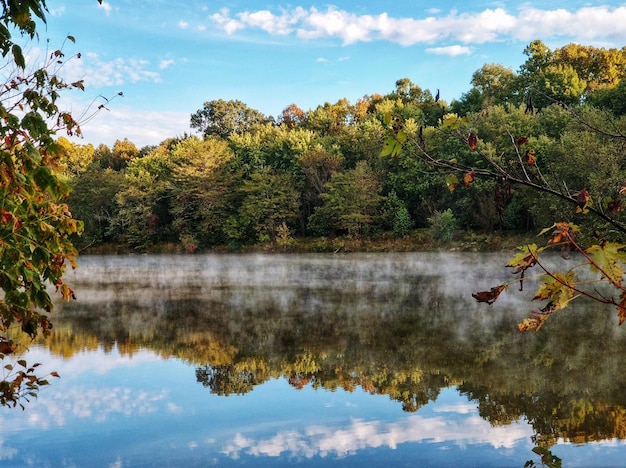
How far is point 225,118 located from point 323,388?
62974mm

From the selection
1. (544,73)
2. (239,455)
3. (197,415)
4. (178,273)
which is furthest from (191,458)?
(544,73)

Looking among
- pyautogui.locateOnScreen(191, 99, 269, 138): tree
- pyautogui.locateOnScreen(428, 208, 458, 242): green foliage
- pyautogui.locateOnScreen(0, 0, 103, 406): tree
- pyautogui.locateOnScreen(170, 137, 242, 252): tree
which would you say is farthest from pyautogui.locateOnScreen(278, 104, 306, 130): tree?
pyautogui.locateOnScreen(0, 0, 103, 406): tree

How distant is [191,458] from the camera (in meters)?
5.93

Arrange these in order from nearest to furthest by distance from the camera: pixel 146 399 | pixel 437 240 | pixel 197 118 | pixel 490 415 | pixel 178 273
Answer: pixel 490 415, pixel 146 399, pixel 178 273, pixel 437 240, pixel 197 118

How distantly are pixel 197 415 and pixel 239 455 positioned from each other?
160 centimetres

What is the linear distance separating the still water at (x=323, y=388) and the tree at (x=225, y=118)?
53.9 meters

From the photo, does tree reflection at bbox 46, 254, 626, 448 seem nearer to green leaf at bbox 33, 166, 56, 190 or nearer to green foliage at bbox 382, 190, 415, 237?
green leaf at bbox 33, 166, 56, 190

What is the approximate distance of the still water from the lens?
236 inches

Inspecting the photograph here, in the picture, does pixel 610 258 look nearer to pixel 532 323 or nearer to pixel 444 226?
pixel 532 323

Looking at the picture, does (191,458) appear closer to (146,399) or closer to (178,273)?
(146,399)

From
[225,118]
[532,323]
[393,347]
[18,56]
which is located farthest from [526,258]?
[225,118]

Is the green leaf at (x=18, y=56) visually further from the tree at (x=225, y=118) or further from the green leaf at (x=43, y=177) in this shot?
the tree at (x=225, y=118)

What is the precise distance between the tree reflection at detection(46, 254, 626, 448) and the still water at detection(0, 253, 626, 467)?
43 mm

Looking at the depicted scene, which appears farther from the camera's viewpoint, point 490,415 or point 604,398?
point 604,398
